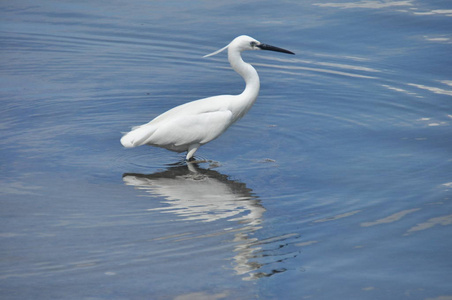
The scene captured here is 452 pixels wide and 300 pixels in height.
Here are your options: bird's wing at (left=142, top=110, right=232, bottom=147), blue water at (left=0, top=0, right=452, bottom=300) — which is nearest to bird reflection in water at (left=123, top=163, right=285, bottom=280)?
blue water at (left=0, top=0, right=452, bottom=300)

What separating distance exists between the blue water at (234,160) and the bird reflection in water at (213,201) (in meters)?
0.02

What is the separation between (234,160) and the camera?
25.1ft

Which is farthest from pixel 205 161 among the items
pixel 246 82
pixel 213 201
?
pixel 213 201

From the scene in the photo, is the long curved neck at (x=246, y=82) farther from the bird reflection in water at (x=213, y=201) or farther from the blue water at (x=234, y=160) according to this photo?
the bird reflection in water at (x=213, y=201)

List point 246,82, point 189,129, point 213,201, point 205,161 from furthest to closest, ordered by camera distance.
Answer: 1. point 246,82
2. point 205,161
3. point 189,129
4. point 213,201

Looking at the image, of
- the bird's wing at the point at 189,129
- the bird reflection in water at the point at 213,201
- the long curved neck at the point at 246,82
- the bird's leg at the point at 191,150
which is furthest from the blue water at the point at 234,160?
the long curved neck at the point at 246,82

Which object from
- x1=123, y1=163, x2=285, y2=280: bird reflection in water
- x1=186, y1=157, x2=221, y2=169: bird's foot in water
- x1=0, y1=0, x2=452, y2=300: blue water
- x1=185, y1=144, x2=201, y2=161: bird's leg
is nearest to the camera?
x1=0, y1=0, x2=452, y2=300: blue water

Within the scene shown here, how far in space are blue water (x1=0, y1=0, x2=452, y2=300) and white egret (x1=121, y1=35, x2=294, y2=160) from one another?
26 cm

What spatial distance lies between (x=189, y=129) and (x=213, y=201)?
1264 millimetres

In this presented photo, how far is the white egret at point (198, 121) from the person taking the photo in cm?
762

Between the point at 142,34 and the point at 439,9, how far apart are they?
525cm

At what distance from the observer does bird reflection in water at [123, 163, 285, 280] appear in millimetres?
5518

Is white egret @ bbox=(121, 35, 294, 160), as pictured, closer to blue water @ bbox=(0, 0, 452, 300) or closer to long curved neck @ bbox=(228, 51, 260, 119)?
long curved neck @ bbox=(228, 51, 260, 119)

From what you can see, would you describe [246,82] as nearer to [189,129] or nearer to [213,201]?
[189,129]
